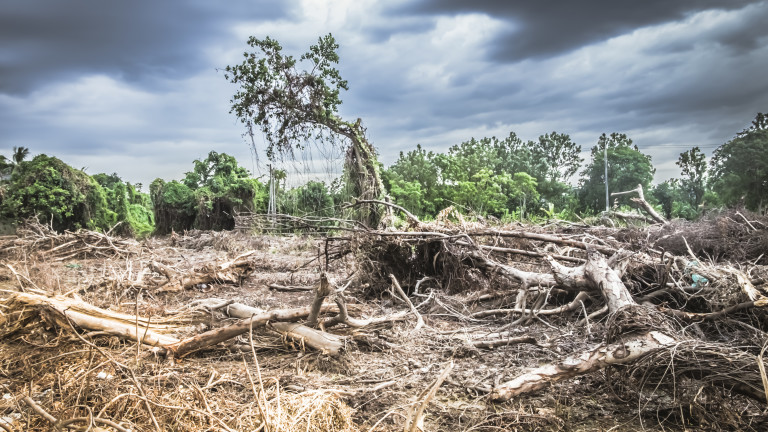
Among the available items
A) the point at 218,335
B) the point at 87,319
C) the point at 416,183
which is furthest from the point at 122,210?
the point at 218,335

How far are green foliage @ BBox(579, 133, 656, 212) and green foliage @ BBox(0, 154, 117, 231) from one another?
26.4m

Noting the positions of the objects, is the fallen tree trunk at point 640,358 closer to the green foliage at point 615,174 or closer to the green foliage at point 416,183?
the green foliage at point 416,183

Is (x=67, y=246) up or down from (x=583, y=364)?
up

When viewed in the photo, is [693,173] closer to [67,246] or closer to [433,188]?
[433,188]

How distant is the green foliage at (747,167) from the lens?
17.6m

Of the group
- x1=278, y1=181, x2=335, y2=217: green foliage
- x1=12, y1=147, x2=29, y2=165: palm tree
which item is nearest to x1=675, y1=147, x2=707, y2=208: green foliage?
x1=278, y1=181, x2=335, y2=217: green foliage

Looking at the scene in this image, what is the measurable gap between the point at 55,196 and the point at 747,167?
87.2 feet

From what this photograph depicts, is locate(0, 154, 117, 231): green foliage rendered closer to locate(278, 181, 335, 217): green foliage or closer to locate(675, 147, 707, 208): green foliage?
locate(278, 181, 335, 217): green foliage

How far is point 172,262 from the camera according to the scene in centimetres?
1098

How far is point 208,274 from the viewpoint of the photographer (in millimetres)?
8453

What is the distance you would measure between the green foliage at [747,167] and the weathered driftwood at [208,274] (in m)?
16.9

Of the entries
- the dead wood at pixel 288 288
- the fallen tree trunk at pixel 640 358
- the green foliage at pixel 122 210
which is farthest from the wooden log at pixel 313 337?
the green foliage at pixel 122 210

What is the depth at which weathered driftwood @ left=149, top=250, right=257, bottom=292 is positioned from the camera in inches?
312

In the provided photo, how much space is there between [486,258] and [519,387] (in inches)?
127
